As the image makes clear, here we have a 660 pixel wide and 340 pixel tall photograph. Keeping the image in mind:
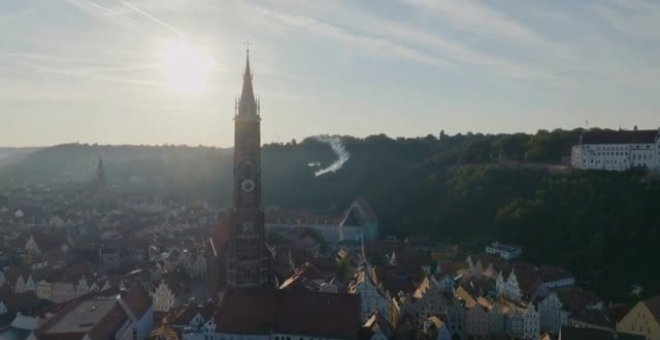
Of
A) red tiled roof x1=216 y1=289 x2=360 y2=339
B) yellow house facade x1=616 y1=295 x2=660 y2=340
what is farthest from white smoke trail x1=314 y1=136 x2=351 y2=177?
red tiled roof x1=216 y1=289 x2=360 y2=339

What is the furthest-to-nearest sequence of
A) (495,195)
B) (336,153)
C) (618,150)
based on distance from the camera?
(336,153) < (495,195) < (618,150)

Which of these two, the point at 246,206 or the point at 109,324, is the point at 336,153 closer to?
the point at 246,206

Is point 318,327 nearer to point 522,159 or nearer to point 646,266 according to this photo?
point 646,266

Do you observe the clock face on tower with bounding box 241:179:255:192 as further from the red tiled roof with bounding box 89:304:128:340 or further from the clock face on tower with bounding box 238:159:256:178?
the red tiled roof with bounding box 89:304:128:340

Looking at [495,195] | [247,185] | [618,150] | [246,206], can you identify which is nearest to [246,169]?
[247,185]

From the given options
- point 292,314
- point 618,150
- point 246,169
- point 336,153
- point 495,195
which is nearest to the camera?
point 292,314

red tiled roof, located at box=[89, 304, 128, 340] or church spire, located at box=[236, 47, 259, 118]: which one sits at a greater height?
church spire, located at box=[236, 47, 259, 118]

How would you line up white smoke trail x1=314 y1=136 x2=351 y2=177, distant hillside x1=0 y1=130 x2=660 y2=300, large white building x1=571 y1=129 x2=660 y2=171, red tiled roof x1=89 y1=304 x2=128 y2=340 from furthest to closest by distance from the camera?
white smoke trail x1=314 y1=136 x2=351 y2=177 → large white building x1=571 y1=129 x2=660 y2=171 → distant hillside x1=0 y1=130 x2=660 y2=300 → red tiled roof x1=89 y1=304 x2=128 y2=340
